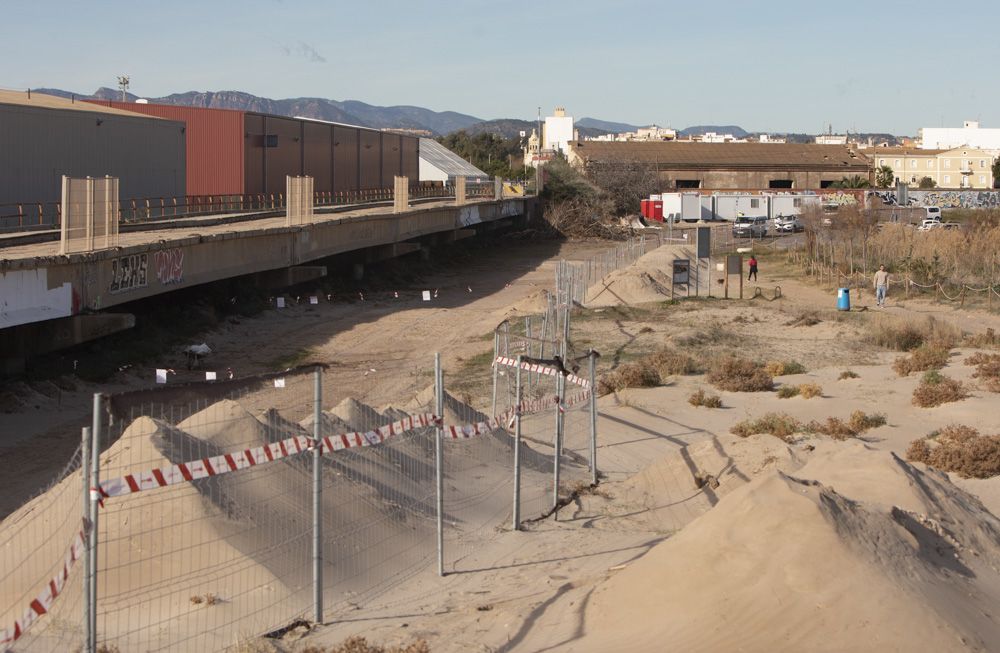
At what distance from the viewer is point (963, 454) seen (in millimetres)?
15242

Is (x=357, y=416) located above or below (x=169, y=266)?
below

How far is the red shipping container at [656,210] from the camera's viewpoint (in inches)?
3418

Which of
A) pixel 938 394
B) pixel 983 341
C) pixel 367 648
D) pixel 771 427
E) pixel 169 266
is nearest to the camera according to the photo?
pixel 367 648

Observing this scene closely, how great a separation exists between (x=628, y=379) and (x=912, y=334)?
9.04 meters

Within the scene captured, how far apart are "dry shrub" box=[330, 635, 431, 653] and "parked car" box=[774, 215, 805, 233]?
69.1 meters

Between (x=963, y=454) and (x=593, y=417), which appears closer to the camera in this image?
(x=593, y=417)

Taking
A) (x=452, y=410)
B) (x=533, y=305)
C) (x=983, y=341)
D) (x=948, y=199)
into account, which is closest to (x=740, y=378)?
(x=983, y=341)

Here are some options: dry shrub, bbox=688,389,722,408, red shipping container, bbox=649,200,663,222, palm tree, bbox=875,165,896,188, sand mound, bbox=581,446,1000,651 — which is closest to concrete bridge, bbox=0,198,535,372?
dry shrub, bbox=688,389,722,408

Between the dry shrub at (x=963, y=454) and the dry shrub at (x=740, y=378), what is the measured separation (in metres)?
5.16

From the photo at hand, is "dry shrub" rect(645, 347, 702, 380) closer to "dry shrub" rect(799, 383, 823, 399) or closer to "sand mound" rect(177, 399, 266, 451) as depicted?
"dry shrub" rect(799, 383, 823, 399)

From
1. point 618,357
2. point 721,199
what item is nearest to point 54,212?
point 618,357

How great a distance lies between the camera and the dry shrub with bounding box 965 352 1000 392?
20.9 metres

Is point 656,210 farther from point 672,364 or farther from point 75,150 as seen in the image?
point 672,364

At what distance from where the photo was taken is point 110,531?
354 inches
